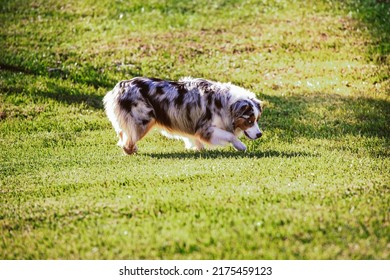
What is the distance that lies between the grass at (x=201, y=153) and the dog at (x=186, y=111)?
0.44 meters

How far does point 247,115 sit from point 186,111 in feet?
3.83

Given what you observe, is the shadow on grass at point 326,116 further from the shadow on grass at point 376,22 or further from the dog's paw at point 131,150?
the shadow on grass at point 376,22

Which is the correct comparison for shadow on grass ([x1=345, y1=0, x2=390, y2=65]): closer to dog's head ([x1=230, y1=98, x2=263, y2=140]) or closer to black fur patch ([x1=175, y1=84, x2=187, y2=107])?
dog's head ([x1=230, y1=98, x2=263, y2=140])

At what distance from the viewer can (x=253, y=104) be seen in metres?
10.4

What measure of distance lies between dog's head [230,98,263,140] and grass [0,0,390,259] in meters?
0.47

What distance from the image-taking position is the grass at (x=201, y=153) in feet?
20.0

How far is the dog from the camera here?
10.6 metres

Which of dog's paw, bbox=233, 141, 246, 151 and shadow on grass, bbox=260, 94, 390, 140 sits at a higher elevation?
dog's paw, bbox=233, 141, 246, 151

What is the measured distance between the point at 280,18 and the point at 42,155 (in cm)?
1395

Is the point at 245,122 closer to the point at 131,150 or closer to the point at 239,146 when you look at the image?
the point at 239,146

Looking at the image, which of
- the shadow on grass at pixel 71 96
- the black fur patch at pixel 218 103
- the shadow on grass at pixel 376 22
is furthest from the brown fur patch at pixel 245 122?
the shadow on grass at pixel 376 22

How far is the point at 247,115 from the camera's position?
10430 mm

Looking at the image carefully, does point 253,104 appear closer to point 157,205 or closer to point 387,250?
point 157,205

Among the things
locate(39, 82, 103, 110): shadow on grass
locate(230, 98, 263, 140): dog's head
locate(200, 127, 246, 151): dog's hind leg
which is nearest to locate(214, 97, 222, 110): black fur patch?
locate(230, 98, 263, 140): dog's head
